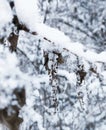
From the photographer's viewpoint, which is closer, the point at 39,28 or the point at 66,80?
the point at 39,28

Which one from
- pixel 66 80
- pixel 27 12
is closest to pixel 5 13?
pixel 27 12

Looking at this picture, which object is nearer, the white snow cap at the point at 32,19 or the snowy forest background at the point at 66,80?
the white snow cap at the point at 32,19

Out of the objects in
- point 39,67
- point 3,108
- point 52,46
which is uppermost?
point 39,67

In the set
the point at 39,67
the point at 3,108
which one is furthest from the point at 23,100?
the point at 39,67

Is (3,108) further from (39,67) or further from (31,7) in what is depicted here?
(39,67)

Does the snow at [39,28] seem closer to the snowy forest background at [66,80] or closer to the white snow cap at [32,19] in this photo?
the white snow cap at [32,19]

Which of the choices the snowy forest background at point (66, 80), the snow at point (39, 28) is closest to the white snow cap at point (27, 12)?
the snow at point (39, 28)

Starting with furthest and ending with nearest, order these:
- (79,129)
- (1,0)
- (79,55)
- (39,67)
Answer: (79,129), (39,67), (79,55), (1,0)

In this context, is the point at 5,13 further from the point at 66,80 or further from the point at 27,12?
the point at 66,80
